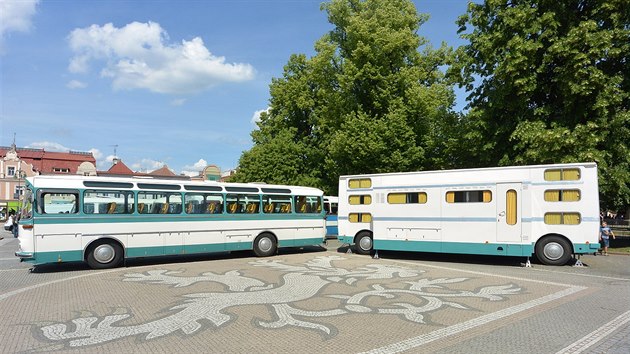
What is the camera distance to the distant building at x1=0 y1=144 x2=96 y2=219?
72625 mm

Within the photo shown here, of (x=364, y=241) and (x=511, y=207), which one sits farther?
(x=364, y=241)

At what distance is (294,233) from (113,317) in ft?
36.5

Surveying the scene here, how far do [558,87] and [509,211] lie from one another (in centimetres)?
723

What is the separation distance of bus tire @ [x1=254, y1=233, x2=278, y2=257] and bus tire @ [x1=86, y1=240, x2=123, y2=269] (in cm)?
502

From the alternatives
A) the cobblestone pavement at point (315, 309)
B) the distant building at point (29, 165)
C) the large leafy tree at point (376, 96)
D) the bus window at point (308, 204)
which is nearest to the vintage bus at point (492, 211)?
the cobblestone pavement at point (315, 309)

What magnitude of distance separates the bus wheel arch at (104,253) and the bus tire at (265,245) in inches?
196

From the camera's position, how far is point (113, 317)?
25.4 ft

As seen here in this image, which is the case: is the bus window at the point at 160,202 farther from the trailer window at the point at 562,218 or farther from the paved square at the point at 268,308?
the trailer window at the point at 562,218

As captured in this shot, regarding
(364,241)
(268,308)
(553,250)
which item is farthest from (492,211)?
(268,308)

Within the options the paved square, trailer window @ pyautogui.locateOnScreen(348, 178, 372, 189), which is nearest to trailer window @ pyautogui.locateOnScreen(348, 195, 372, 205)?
trailer window @ pyautogui.locateOnScreen(348, 178, 372, 189)

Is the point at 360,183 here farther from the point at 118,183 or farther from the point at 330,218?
the point at 118,183

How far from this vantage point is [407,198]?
1684 cm

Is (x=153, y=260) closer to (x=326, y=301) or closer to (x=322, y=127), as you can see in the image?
(x=326, y=301)

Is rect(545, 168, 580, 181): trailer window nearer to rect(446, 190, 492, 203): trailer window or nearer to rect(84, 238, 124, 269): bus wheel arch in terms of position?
rect(446, 190, 492, 203): trailer window
